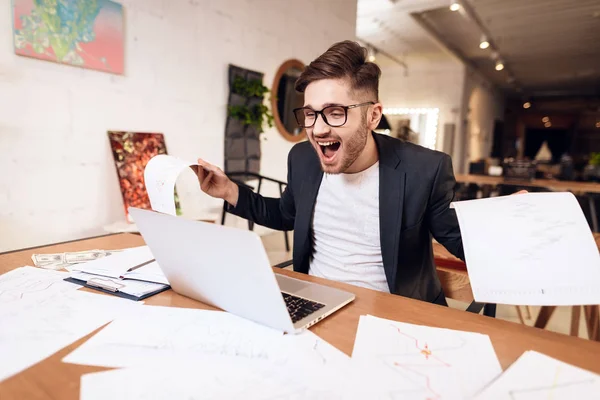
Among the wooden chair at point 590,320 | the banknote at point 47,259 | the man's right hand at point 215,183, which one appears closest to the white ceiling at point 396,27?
the wooden chair at point 590,320

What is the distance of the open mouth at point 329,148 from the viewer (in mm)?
1295

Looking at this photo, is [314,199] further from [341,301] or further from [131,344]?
[131,344]

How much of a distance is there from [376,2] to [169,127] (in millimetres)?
3378

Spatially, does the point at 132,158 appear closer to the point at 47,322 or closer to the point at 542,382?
the point at 47,322

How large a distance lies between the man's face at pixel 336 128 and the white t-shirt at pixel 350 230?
0.32 feet

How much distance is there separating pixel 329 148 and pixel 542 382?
0.87 m

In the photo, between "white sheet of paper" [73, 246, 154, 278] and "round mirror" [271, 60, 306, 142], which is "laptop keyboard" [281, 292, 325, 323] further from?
"round mirror" [271, 60, 306, 142]

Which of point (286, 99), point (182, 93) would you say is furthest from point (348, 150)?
point (286, 99)

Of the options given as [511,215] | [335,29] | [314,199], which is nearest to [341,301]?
[511,215]

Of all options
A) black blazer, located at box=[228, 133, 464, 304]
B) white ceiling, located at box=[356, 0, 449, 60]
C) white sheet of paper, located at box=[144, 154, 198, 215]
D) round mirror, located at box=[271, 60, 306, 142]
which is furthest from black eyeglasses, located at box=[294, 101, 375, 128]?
white ceiling, located at box=[356, 0, 449, 60]

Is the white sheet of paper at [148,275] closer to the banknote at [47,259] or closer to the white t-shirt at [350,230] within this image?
the banknote at [47,259]

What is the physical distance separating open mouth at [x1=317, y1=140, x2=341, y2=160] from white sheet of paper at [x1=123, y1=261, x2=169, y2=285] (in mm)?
607

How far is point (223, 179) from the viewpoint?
50.8 inches

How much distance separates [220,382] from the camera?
0.60m
